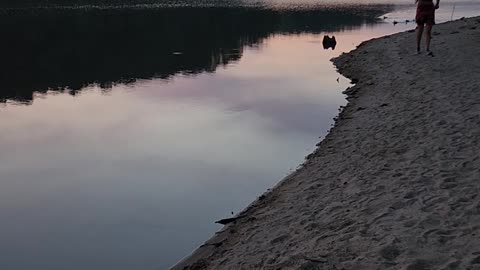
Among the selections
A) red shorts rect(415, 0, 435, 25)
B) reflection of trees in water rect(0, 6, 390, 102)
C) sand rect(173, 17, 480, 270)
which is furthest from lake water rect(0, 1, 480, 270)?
red shorts rect(415, 0, 435, 25)

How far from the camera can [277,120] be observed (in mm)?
17844

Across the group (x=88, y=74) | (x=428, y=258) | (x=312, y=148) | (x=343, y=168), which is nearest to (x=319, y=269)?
(x=428, y=258)

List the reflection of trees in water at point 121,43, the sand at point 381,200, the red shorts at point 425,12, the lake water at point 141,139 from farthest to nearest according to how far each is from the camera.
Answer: the reflection of trees in water at point 121,43
the red shorts at point 425,12
the lake water at point 141,139
the sand at point 381,200

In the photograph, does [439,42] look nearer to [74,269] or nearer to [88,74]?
[88,74]

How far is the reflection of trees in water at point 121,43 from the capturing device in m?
27.4

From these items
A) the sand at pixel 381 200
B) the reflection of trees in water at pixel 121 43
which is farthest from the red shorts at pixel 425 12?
the reflection of trees in water at pixel 121 43

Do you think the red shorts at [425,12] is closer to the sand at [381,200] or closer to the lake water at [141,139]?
the sand at [381,200]

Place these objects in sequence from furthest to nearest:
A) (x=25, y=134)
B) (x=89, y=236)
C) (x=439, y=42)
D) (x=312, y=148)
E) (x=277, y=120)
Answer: (x=439, y=42) < (x=277, y=120) < (x=25, y=134) < (x=312, y=148) < (x=89, y=236)

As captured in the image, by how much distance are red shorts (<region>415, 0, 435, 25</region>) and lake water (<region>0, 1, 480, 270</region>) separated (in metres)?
3.88

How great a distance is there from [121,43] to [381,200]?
3414 cm

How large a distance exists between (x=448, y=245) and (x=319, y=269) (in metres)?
1.33

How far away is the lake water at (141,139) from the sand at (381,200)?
1.18 metres

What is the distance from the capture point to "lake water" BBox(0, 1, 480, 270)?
30.6 feet

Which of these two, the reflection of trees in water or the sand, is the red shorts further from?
the reflection of trees in water
